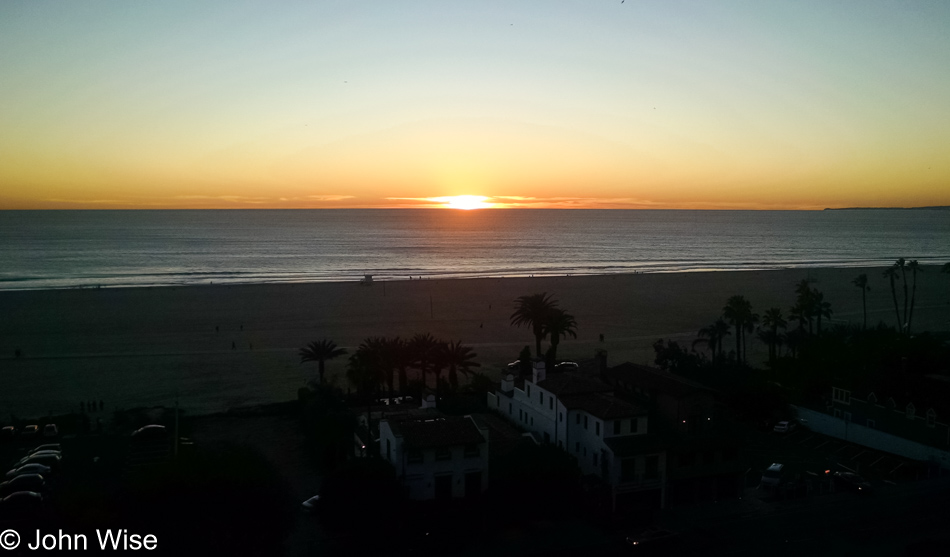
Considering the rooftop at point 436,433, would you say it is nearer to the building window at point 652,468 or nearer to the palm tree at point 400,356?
the building window at point 652,468

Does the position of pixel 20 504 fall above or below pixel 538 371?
below

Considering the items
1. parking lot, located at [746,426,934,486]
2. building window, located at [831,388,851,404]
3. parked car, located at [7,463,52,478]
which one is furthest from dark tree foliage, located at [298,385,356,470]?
building window, located at [831,388,851,404]

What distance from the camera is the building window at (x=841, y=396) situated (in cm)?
3231

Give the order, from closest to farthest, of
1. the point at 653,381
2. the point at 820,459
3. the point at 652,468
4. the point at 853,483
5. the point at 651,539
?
the point at 651,539, the point at 652,468, the point at 853,483, the point at 653,381, the point at 820,459

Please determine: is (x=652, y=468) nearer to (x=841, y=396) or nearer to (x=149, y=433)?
(x=841, y=396)

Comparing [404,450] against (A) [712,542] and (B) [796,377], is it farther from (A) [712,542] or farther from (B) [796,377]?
(B) [796,377]

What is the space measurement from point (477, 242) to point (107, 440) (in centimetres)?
14794

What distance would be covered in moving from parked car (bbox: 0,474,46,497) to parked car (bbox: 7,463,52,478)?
945 mm

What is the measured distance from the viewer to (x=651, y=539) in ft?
69.2

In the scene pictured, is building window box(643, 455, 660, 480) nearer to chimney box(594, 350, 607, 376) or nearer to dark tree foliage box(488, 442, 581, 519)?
dark tree foliage box(488, 442, 581, 519)

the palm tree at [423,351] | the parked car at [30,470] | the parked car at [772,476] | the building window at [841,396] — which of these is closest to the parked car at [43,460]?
the parked car at [30,470]

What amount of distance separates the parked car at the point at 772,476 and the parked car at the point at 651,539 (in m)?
6.44

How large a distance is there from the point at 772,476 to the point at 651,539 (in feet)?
26.6

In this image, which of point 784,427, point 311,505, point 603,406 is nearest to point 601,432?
point 603,406
